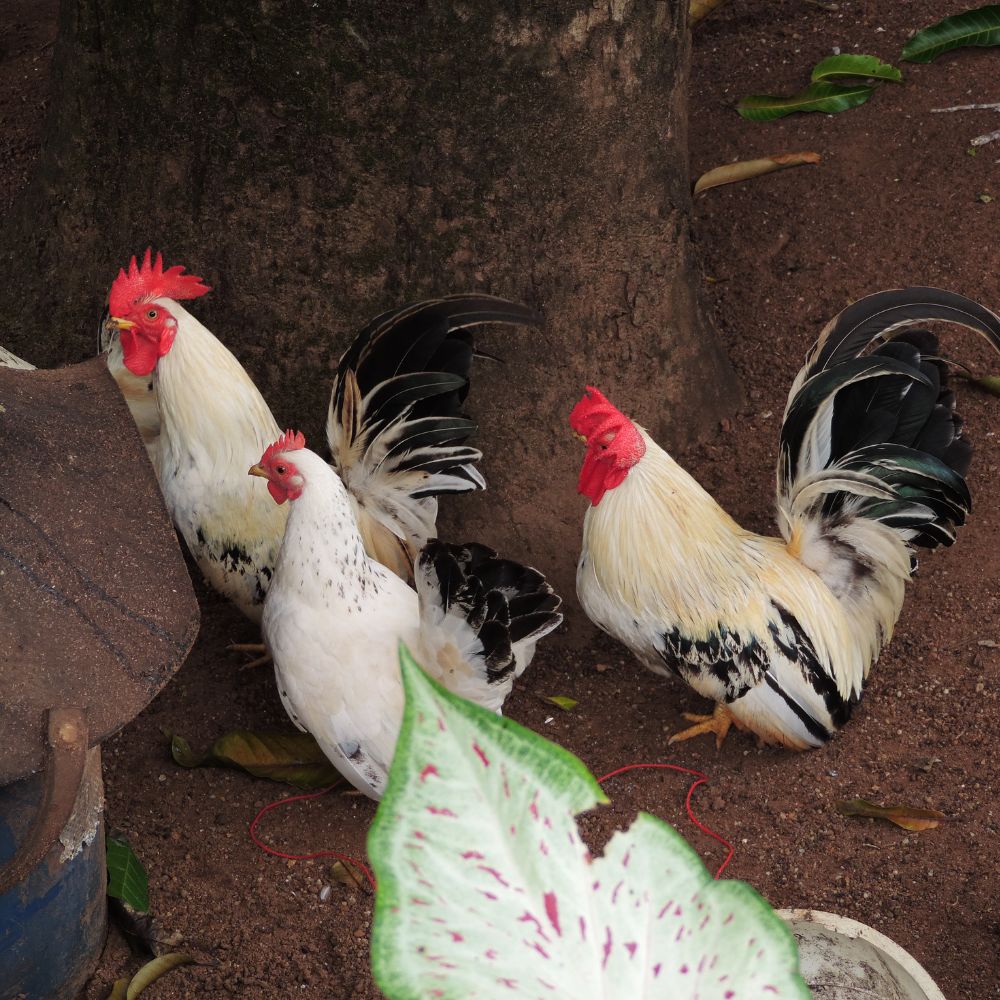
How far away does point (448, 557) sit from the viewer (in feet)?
8.34

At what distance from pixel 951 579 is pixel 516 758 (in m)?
Result: 3.12

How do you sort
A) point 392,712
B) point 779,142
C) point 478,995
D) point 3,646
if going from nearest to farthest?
point 478,995 < point 3,646 < point 392,712 < point 779,142

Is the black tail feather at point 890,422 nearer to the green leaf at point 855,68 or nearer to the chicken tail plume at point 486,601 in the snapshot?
the chicken tail plume at point 486,601

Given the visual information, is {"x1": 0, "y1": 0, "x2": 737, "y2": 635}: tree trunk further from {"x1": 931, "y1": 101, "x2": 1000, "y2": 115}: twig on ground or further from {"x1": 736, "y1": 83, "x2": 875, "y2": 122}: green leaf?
{"x1": 931, "y1": 101, "x2": 1000, "y2": 115}: twig on ground

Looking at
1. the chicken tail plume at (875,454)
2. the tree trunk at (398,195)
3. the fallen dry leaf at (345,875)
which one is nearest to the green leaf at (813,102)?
the tree trunk at (398,195)

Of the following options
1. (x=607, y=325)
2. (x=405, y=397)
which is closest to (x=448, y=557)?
(x=405, y=397)

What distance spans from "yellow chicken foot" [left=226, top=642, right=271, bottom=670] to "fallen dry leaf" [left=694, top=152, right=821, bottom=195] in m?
2.47

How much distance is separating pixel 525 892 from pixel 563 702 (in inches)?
105

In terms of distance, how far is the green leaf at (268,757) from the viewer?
3121mm

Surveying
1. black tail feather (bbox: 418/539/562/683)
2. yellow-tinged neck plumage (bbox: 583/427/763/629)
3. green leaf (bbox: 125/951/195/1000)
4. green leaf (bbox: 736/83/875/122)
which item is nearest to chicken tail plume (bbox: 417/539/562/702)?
black tail feather (bbox: 418/539/562/683)

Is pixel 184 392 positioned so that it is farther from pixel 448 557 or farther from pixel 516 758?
pixel 516 758

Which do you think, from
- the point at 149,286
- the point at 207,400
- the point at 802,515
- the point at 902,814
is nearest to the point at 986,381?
the point at 802,515

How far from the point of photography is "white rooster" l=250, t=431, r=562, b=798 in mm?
2625

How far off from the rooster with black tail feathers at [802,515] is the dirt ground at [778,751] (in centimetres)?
24
